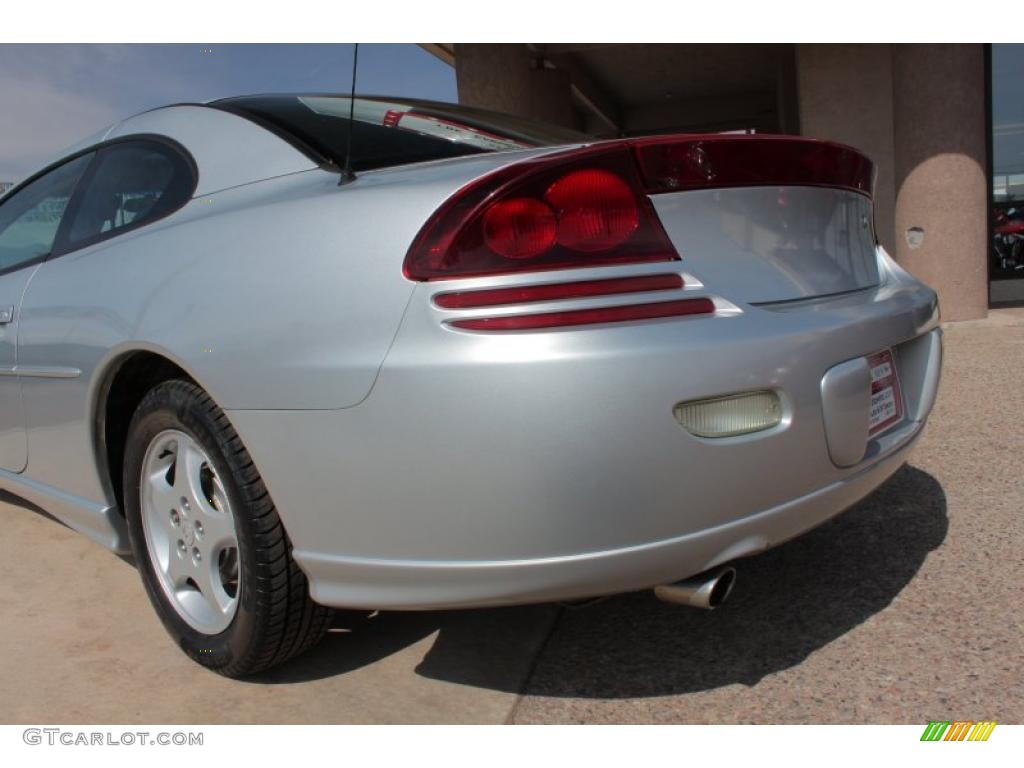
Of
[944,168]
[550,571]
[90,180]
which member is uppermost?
[90,180]

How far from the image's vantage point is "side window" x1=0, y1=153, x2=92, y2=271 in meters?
2.92

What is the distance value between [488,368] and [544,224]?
0.99ft

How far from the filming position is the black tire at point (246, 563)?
1.93 m

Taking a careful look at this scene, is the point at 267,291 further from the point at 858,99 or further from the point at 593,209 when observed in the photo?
the point at 858,99

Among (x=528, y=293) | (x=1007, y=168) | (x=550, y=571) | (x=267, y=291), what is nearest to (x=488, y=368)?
(x=528, y=293)

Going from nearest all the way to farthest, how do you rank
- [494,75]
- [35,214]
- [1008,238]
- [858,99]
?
1. [35,214]
2. [858,99]
3. [494,75]
4. [1008,238]

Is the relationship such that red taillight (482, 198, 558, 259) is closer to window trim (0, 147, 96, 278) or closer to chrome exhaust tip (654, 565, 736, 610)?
chrome exhaust tip (654, 565, 736, 610)

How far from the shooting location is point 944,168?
25.6 feet

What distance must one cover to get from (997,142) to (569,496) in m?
10.4

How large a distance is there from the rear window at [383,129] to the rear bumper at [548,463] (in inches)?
25.2

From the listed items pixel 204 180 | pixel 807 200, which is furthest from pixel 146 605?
pixel 807 200

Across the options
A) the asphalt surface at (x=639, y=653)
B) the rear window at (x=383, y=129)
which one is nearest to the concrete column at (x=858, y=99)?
the asphalt surface at (x=639, y=653)

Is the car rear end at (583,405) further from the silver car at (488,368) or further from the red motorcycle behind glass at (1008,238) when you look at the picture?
the red motorcycle behind glass at (1008,238)

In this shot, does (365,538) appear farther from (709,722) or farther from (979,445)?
(979,445)
